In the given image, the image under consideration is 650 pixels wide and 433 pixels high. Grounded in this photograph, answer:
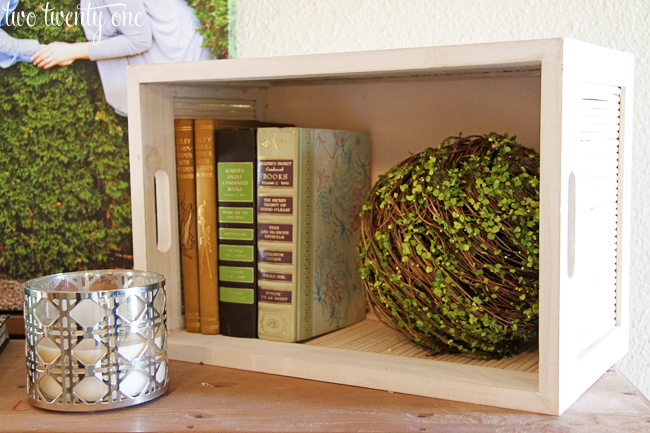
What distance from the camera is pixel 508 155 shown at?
77 cm

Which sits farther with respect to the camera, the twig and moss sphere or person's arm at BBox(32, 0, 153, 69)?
person's arm at BBox(32, 0, 153, 69)

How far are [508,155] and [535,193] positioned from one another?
0.06m

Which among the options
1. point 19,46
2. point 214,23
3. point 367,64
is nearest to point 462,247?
point 367,64

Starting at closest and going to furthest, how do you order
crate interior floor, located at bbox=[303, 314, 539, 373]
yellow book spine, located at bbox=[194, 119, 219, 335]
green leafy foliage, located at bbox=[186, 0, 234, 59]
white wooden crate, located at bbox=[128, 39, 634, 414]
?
white wooden crate, located at bbox=[128, 39, 634, 414] → crate interior floor, located at bbox=[303, 314, 539, 373] → yellow book spine, located at bbox=[194, 119, 219, 335] → green leafy foliage, located at bbox=[186, 0, 234, 59]

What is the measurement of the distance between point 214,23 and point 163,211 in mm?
338

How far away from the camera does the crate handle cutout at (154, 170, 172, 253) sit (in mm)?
959

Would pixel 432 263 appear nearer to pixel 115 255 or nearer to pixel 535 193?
pixel 535 193

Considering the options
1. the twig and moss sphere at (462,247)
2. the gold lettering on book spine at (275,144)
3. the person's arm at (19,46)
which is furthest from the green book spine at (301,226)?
the person's arm at (19,46)

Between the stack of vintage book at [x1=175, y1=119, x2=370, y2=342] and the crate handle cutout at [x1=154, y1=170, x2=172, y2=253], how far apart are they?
0.02 meters

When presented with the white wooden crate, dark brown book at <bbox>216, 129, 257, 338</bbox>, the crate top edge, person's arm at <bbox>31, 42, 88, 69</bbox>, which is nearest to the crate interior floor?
the white wooden crate

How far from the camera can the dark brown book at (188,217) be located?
3.13 ft

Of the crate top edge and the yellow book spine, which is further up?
the crate top edge

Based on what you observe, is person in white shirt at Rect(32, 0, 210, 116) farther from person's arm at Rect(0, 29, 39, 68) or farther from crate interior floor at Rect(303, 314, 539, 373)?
crate interior floor at Rect(303, 314, 539, 373)

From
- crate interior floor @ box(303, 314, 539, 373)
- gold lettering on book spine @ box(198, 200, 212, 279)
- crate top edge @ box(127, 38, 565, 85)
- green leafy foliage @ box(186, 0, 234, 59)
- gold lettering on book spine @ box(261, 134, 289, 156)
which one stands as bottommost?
→ crate interior floor @ box(303, 314, 539, 373)
